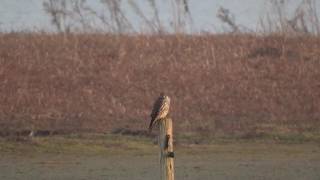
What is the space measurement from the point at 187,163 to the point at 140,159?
1.12m

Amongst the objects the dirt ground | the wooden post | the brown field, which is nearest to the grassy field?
the dirt ground

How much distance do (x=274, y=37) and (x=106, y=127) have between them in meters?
7.93

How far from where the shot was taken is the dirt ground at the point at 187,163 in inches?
591

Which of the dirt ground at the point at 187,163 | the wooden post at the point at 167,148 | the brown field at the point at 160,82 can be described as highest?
the brown field at the point at 160,82

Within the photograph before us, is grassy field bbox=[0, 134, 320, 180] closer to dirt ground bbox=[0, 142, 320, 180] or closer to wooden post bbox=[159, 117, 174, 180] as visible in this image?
dirt ground bbox=[0, 142, 320, 180]

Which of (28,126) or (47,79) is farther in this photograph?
(47,79)

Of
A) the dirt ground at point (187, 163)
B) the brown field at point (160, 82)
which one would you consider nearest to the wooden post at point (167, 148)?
the dirt ground at point (187, 163)

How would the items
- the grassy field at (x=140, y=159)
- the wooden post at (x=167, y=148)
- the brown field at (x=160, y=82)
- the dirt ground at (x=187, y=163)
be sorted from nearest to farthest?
the wooden post at (x=167, y=148) → the dirt ground at (x=187, y=163) → the grassy field at (x=140, y=159) → the brown field at (x=160, y=82)

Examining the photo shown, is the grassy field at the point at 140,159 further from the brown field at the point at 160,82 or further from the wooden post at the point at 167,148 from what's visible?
the wooden post at the point at 167,148

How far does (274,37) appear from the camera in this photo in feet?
85.1

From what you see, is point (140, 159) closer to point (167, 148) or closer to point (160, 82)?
point (160, 82)

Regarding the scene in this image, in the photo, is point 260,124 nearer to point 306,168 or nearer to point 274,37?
point 306,168

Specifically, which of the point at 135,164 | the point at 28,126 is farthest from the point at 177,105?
the point at 135,164

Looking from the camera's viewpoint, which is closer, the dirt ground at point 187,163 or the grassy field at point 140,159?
the dirt ground at point 187,163
